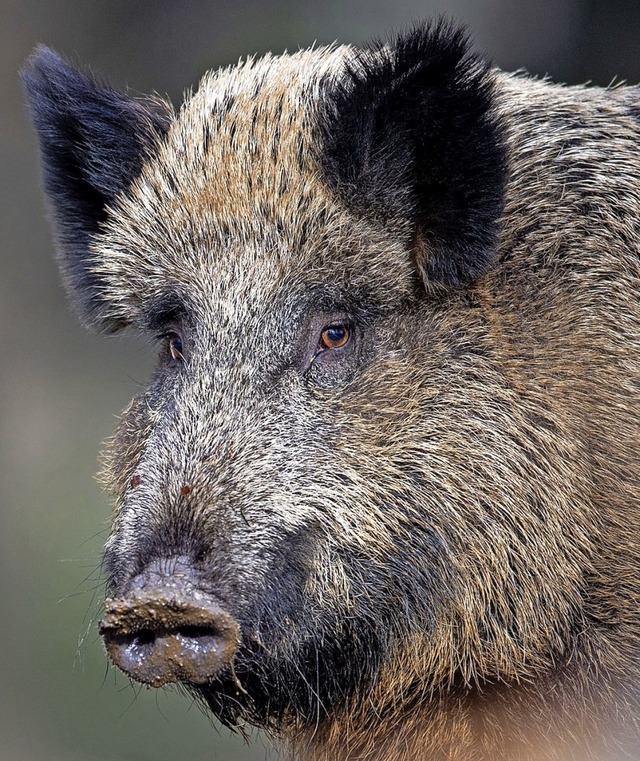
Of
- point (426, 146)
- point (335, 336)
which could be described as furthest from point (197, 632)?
point (426, 146)

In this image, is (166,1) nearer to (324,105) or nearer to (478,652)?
(324,105)

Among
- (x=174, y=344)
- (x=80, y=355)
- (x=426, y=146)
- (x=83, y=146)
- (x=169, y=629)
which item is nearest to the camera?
(x=169, y=629)

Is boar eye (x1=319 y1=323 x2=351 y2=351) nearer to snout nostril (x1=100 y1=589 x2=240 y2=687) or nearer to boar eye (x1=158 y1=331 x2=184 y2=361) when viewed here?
boar eye (x1=158 y1=331 x2=184 y2=361)

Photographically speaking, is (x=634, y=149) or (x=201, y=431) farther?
(x=634, y=149)

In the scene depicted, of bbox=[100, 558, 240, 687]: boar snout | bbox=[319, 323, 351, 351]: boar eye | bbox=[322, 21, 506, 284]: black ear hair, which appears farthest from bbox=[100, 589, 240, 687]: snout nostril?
bbox=[322, 21, 506, 284]: black ear hair

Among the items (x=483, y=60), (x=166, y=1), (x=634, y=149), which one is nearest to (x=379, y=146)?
(x=483, y=60)

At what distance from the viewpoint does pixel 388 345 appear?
398cm

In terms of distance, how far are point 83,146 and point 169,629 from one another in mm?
2165

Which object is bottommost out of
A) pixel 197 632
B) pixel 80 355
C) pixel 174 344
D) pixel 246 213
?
pixel 80 355

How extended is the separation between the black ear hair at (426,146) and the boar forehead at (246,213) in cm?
9

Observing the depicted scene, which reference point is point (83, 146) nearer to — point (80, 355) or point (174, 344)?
point (174, 344)

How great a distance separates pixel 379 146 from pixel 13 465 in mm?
6643

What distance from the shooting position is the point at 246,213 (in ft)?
13.1

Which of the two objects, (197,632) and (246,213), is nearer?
(197,632)
